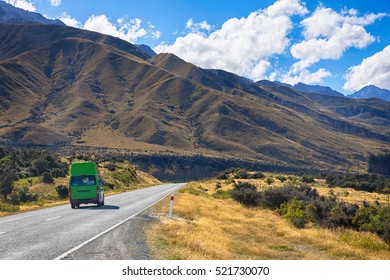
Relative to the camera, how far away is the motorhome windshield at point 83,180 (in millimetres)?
27925

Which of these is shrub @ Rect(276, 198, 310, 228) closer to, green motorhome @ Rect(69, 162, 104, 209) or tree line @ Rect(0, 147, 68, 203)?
green motorhome @ Rect(69, 162, 104, 209)

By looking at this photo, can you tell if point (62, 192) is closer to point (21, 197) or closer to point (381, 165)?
point (21, 197)

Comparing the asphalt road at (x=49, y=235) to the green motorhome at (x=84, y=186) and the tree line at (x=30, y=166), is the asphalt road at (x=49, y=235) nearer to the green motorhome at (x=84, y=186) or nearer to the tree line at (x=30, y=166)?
the green motorhome at (x=84, y=186)

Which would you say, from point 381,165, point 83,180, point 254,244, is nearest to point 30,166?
point 83,180

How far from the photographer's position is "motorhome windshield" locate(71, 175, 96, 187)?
2792cm

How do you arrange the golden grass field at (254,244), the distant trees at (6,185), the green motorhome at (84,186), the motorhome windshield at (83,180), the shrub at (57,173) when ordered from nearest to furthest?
the golden grass field at (254,244)
the green motorhome at (84,186)
the motorhome windshield at (83,180)
the distant trees at (6,185)
the shrub at (57,173)

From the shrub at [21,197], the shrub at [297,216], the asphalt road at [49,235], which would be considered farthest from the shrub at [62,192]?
the shrub at [297,216]

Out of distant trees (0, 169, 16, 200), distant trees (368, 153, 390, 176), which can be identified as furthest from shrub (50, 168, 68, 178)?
distant trees (368, 153, 390, 176)

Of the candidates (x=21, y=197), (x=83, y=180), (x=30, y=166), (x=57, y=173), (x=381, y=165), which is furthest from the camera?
(x=381, y=165)

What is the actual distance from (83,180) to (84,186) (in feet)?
1.90

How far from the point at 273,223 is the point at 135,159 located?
11538 centimetres

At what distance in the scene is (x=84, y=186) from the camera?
27750mm

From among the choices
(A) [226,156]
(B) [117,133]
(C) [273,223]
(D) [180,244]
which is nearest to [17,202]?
(C) [273,223]
